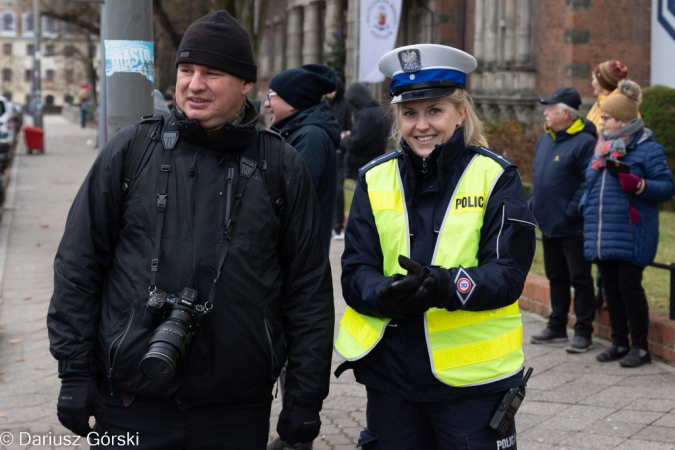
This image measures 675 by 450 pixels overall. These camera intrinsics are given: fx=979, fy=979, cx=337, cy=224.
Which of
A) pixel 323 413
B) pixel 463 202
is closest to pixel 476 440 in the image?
pixel 463 202

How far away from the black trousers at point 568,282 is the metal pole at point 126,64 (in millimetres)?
3600

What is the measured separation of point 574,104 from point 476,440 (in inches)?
175

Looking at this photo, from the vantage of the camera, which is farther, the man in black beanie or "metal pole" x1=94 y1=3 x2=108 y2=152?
"metal pole" x1=94 y1=3 x2=108 y2=152

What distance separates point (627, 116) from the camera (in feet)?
21.9

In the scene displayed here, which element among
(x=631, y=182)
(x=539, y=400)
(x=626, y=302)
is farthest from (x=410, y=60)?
(x=626, y=302)

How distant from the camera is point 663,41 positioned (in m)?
17.5

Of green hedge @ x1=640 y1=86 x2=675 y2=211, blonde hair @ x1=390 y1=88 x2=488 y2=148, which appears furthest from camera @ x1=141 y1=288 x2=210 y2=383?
green hedge @ x1=640 y1=86 x2=675 y2=211

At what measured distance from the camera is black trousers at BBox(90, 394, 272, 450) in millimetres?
3203

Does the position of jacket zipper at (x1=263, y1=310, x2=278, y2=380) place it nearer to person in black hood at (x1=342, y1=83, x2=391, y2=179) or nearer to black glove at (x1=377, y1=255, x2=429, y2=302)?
black glove at (x1=377, y1=255, x2=429, y2=302)

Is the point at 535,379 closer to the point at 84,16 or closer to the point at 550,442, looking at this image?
the point at 550,442

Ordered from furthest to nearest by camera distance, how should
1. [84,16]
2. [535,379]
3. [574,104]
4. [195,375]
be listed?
1. [84,16]
2. [574,104]
3. [535,379]
4. [195,375]

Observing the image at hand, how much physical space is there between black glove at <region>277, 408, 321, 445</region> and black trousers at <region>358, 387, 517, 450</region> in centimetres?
21

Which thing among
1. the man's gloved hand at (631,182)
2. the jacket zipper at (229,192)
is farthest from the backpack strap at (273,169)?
the man's gloved hand at (631,182)

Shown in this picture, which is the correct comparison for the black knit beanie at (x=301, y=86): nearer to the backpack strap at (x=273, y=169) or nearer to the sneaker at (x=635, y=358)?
the backpack strap at (x=273, y=169)
